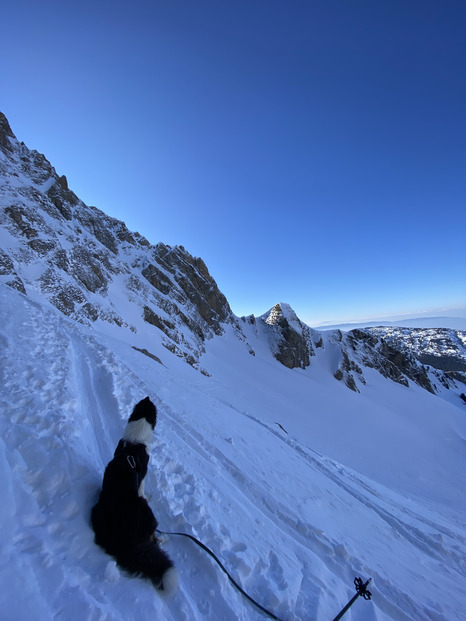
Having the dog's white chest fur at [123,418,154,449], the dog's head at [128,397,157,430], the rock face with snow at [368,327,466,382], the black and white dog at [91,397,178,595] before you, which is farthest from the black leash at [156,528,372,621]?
the rock face with snow at [368,327,466,382]

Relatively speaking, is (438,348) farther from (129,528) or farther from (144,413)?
(129,528)

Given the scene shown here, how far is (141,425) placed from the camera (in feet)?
10.8

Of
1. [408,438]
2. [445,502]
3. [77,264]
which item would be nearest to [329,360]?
[408,438]

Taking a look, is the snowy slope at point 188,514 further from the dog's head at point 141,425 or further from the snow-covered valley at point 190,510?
the dog's head at point 141,425

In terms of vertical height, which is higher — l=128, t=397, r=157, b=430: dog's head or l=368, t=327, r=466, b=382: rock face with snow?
l=368, t=327, r=466, b=382: rock face with snow

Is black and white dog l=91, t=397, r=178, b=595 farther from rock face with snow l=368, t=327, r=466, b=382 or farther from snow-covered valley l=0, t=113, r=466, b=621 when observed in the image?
rock face with snow l=368, t=327, r=466, b=382

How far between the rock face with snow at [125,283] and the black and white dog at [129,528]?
1692 centimetres

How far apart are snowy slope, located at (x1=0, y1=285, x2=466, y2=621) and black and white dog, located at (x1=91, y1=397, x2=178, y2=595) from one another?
122 mm

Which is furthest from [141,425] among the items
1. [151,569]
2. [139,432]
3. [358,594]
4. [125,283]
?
[125,283]

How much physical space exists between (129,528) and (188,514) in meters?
1.43

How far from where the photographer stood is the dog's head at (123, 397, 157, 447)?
3175 millimetres

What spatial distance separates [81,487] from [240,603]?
2.20 meters

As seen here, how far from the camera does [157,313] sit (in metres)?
29.8

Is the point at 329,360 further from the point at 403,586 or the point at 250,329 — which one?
the point at 403,586
